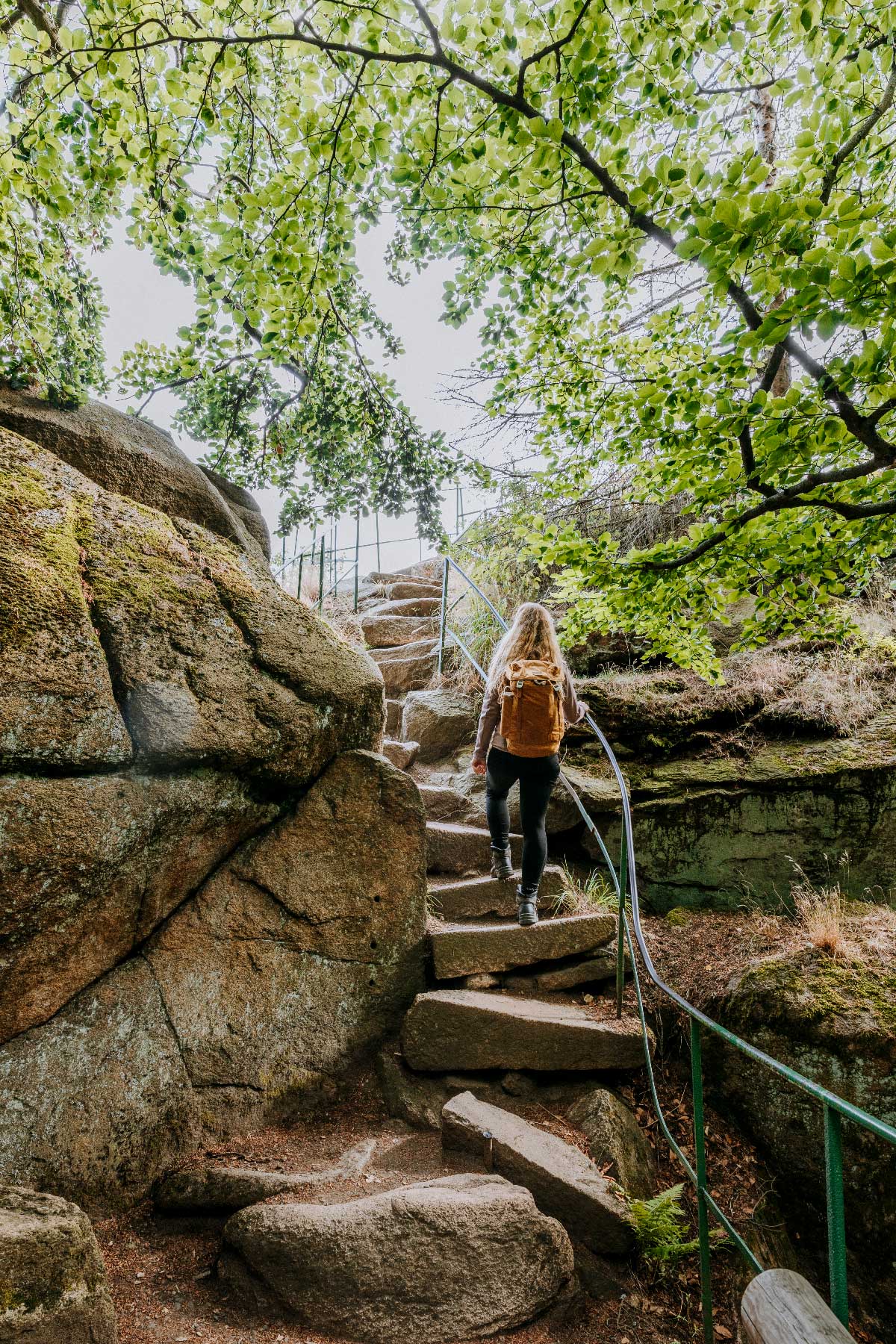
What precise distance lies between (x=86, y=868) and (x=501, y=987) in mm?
2575

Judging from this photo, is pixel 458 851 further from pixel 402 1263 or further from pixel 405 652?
pixel 405 652

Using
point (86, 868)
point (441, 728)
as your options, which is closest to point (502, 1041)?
point (86, 868)

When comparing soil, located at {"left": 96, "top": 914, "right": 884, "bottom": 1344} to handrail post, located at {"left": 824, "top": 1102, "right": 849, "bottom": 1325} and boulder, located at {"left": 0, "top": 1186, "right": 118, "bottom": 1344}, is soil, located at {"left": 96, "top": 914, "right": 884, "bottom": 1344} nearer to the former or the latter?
boulder, located at {"left": 0, "top": 1186, "right": 118, "bottom": 1344}

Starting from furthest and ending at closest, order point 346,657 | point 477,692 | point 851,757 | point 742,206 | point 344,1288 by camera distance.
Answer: point 477,692 < point 851,757 < point 346,657 < point 742,206 < point 344,1288

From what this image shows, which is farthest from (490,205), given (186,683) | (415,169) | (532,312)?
(186,683)

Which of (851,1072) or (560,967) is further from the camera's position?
(560,967)

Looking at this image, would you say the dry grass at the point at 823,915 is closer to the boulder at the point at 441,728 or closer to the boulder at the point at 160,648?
the boulder at the point at 160,648

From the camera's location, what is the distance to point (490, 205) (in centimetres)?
338

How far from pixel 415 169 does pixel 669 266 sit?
5.65 meters

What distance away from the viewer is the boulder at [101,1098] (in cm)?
259

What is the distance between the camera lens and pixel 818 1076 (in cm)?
318

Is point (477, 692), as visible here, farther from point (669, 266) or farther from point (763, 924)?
point (669, 266)

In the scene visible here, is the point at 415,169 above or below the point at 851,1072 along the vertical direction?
above

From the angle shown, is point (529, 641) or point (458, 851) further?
point (458, 851)
